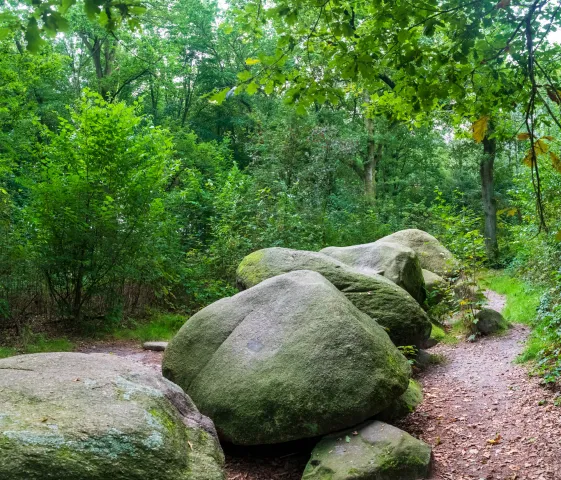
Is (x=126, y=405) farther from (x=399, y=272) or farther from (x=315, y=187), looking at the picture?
(x=315, y=187)

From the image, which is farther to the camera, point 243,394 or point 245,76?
point 243,394

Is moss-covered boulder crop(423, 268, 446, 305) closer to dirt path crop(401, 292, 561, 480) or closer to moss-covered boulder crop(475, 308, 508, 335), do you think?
moss-covered boulder crop(475, 308, 508, 335)

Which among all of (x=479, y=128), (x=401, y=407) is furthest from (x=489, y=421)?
(x=479, y=128)

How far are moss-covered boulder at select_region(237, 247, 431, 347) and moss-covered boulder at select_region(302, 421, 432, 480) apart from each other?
2.75 meters

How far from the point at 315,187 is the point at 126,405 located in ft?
45.7

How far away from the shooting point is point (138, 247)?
32.4 ft

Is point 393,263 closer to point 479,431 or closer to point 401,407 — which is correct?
point 401,407

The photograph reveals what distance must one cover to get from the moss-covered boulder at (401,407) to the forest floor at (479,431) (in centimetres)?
13

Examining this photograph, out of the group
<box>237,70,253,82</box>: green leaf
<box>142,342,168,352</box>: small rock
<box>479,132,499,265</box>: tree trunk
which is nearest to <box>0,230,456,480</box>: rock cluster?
<box>142,342,168,352</box>: small rock

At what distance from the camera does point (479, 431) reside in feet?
18.7

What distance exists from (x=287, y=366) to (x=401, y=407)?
5.16 feet

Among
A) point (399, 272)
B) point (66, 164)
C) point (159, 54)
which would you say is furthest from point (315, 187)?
point (159, 54)

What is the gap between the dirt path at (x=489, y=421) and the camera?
4914mm

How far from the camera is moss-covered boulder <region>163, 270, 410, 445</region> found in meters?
5.08
